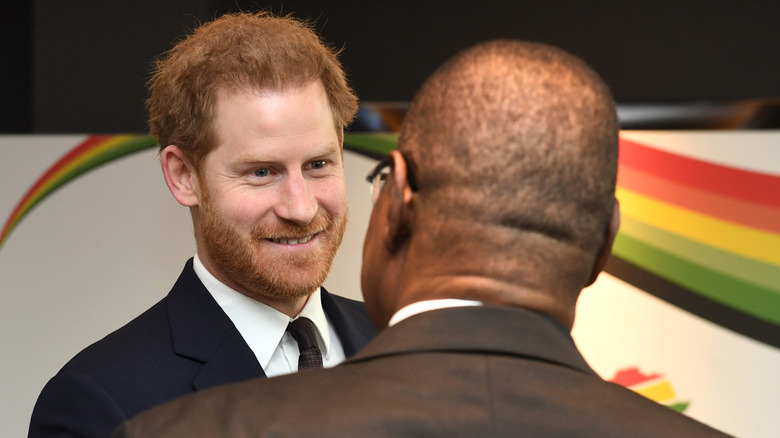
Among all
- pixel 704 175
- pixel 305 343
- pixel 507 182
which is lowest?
pixel 305 343

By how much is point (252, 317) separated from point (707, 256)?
Result: 1.43 meters

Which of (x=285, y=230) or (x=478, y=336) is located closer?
(x=478, y=336)

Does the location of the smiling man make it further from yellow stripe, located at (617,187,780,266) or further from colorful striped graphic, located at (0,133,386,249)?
colorful striped graphic, located at (0,133,386,249)

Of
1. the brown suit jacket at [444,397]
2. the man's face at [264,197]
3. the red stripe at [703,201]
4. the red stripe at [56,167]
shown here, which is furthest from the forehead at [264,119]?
the red stripe at [56,167]

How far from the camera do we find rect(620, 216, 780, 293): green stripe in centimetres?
272

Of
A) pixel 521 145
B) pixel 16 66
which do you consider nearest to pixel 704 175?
pixel 521 145

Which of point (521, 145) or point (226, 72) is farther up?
point (521, 145)

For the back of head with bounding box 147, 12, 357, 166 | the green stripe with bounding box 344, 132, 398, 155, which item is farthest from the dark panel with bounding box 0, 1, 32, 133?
the back of head with bounding box 147, 12, 357, 166

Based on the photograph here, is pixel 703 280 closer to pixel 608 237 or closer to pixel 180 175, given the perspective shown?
pixel 180 175

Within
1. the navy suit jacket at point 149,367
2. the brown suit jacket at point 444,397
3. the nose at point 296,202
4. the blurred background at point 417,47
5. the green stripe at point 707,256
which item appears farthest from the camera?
the blurred background at point 417,47

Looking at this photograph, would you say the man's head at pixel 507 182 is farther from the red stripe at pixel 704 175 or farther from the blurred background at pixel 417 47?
the blurred background at pixel 417 47

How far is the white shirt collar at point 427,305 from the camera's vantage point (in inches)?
46.4

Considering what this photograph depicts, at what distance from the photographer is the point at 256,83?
200 centimetres

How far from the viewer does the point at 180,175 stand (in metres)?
2.08
